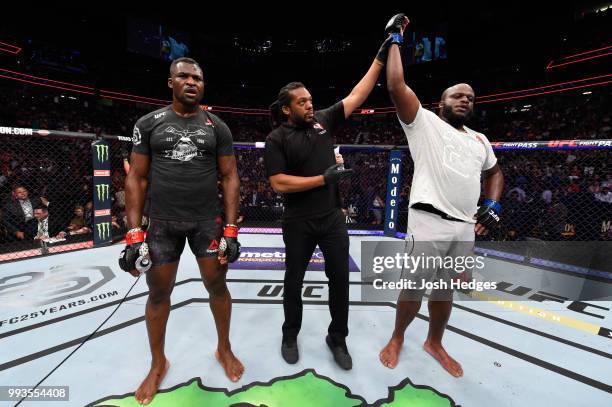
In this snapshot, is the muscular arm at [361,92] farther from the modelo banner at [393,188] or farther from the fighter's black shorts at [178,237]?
the modelo banner at [393,188]

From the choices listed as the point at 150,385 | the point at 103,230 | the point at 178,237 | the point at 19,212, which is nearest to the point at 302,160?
the point at 178,237

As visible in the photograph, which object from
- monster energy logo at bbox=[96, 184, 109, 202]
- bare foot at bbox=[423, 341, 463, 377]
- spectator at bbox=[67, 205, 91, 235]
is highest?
monster energy logo at bbox=[96, 184, 109, 202]

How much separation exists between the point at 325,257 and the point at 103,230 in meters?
4.07

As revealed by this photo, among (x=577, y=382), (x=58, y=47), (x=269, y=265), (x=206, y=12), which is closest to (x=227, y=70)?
(x=206, y=12)

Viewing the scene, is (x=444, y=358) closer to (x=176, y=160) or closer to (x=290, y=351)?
(x=290, y=351)

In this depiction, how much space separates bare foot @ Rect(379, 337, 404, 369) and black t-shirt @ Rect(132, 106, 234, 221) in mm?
1510

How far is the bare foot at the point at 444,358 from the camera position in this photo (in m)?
1.83

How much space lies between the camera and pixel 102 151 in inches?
170

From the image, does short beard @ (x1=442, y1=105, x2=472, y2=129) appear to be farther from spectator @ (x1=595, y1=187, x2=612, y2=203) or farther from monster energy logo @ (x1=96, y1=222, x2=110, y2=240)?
spectator @ (x1=595, y1=187, x2=612, y2=203)

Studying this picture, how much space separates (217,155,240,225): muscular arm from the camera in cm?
170

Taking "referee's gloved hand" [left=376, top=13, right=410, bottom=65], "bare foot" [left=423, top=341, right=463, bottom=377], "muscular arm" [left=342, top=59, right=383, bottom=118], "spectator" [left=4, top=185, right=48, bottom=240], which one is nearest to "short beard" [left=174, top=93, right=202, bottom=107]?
"muscular arm" [left=342, top=59, right=383, bottom=118]

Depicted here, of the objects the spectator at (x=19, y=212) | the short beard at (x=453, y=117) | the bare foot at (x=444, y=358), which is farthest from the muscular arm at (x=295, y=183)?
the spectator at (x=19, y=212)

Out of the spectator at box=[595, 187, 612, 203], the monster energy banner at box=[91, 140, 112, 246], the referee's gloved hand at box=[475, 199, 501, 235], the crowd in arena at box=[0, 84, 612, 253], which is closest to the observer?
the referee's gloved hand at box=[475, 199, 501, 235]

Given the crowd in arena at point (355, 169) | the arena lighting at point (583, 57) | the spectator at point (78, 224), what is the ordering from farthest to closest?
the arena lighting at point (583, 57) < the spectator at point (78, 224) < the crowd in arena at point (355, 169)
